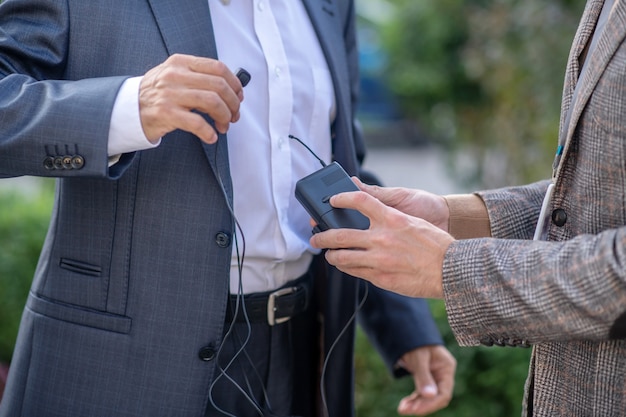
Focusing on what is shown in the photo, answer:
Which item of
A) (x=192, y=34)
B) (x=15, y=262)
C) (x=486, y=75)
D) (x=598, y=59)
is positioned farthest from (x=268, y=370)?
(x=486, y=75)

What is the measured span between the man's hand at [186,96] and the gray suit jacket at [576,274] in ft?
1.86

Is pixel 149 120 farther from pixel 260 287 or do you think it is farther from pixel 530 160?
pixel 530 160

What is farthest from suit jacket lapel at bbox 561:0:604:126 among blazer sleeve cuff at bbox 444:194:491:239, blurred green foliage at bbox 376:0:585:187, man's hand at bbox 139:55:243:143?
blurred green foliage at bbox 376:0:585:187

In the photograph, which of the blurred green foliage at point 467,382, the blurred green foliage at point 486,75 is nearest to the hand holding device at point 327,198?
the blurred green foliage at point 467,382

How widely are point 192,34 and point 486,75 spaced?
4.37 metres

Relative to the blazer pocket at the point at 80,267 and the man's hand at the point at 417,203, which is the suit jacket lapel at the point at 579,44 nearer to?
the man's hand at the point at 417,203

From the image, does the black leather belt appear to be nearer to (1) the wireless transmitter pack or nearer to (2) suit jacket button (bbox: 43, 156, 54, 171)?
(1) the wireless transmitter pack

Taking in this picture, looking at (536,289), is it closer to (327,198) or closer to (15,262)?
(327,198)

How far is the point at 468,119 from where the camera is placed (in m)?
6.93

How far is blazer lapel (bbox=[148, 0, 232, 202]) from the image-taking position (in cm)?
174

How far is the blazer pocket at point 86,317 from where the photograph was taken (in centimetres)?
174

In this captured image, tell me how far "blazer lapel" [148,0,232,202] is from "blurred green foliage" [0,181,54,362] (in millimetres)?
2416

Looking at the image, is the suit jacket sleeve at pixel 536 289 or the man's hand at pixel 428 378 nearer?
the suit jacket sleeve at pixel 536 289

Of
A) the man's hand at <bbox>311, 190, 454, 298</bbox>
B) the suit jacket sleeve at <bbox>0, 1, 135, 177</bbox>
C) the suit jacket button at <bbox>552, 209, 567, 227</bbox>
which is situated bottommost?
the man's hand at <bbox>311, 190, 454, 298</bbox>
